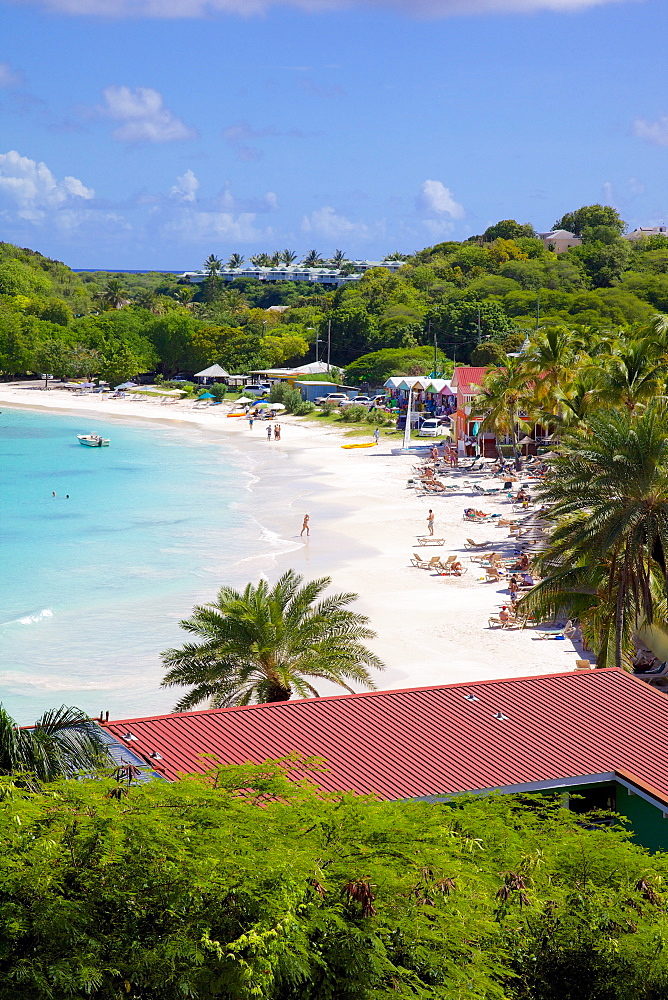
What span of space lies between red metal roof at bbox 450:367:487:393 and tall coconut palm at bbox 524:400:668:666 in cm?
3715

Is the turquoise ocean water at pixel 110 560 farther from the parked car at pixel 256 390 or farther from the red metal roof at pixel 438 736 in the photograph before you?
the parked car at pixel 256 390

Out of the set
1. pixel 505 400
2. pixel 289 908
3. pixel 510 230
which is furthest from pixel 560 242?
pixel 289 908

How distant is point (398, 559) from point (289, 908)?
2630 cm

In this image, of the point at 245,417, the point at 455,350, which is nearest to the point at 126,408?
the point at 245,417

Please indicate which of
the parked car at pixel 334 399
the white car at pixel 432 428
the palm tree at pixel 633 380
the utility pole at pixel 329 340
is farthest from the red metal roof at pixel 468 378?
the utility pole at pixel 329 340

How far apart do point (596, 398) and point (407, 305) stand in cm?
7641

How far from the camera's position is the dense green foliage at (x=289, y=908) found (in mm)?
5941

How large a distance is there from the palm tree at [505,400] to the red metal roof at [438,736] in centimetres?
3196

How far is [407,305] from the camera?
10644 cm

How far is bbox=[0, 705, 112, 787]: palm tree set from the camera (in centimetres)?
862

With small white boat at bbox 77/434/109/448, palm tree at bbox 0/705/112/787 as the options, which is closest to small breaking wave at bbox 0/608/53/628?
palm tree at bbox 0/705/112/787

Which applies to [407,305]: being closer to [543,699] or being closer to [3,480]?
[3,480]

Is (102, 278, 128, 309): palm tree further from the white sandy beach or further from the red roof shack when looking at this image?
the red roof shack

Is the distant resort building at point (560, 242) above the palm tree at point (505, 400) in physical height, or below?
above
